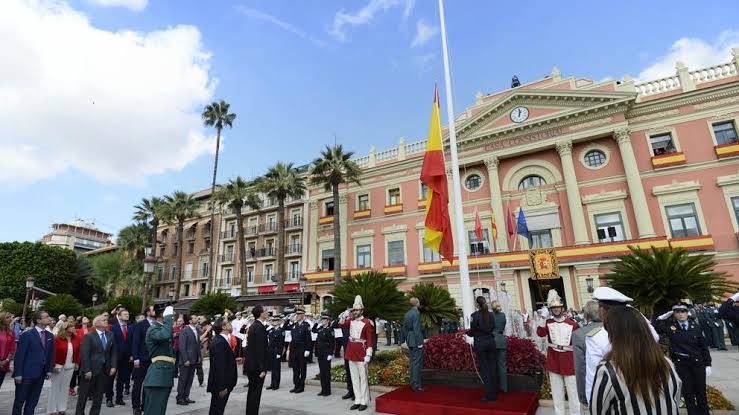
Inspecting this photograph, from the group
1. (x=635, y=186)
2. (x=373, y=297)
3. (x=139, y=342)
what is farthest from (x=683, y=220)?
(x=139, y=342)

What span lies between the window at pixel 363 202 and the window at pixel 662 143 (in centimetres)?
2121

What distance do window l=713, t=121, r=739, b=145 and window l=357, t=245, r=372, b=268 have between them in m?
24.6

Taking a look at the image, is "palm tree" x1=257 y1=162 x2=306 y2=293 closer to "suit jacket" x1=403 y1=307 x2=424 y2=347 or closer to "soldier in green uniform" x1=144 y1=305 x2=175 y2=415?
"suit jacket" x1=403 y1=307 x2=424 y2=347

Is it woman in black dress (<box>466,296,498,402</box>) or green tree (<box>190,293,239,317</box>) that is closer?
woman in black dress (<box>466,296,498,402</box>)

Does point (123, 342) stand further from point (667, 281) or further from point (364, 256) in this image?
point (364, 256)

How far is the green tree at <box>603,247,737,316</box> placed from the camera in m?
9.43

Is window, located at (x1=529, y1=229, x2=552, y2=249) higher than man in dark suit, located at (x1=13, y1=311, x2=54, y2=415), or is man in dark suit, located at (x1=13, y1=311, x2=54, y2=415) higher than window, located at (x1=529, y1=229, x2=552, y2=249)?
window, located at (x1=529, y1=229, x2=552, y2=249)

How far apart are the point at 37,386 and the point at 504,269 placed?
23409 millimetres

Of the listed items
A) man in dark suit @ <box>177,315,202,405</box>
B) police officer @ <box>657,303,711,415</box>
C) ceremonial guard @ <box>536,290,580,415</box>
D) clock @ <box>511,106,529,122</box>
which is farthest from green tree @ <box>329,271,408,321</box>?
clock @ <box>511,106,529,122</box>

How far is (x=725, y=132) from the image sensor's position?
2242 cm

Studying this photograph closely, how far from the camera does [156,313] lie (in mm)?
6426

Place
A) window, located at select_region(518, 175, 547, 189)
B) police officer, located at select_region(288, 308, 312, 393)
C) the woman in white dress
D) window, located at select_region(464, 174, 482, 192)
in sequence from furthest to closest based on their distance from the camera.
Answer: window, located at select_region(464, 174, 482, 192) → window, located at select_region(518, 175, 547, 189) → police officer, located at select_region(288, 308, 312, 393) → the woman in white dress

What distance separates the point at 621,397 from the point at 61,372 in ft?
31.2

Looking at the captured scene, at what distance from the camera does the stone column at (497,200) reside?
26.6 meters
